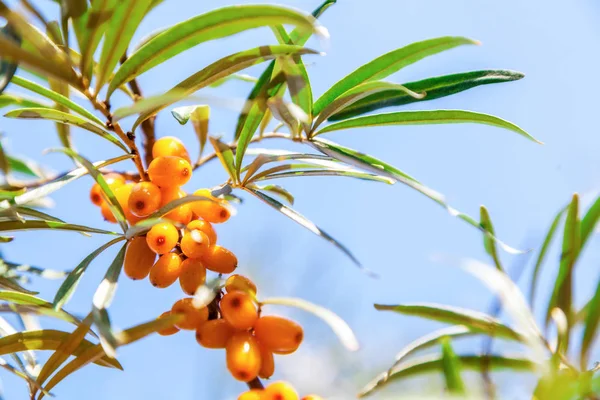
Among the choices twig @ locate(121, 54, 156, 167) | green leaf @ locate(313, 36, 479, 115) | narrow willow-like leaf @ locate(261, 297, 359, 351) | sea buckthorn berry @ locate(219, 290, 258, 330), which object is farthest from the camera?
twig @ locate(121, 54, 156, 167)

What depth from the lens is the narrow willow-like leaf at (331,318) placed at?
2.41ft

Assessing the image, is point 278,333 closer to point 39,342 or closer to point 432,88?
point 39,342

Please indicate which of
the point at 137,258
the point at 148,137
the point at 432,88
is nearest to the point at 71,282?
the point at 137,258

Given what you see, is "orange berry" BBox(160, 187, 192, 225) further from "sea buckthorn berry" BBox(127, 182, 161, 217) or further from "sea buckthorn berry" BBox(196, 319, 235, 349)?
"sea buckthorn berry" BBox(196, 319, 235, 349)

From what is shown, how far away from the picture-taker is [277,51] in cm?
89

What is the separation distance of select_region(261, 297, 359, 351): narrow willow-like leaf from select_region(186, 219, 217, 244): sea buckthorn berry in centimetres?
14

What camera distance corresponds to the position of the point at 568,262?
931 millimetres

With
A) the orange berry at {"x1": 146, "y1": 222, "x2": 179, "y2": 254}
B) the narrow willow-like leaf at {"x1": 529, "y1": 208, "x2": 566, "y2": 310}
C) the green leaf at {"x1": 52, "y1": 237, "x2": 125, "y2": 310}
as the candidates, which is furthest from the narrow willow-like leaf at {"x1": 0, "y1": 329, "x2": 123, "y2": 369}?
the narrow willow-like leaf at {"x1": 529, "y1": 208, "x2": 566, "y2": 310}

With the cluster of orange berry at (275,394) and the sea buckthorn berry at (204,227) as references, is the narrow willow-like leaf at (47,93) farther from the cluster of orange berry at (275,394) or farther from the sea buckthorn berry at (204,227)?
the cluster of orange berry at (275,394)

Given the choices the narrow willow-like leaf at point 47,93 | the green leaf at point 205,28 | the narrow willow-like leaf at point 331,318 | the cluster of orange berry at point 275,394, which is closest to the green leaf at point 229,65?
the green leaf at point 205,28

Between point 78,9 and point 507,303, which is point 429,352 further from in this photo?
point 78,9

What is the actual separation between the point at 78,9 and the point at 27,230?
0.46 metres

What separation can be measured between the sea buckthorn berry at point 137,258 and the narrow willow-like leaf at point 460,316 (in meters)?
0.39

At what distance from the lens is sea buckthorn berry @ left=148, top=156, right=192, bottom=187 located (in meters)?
0.98
